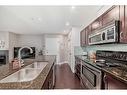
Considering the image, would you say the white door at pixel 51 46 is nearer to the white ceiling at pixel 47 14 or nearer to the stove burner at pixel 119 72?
the white ceiling at pixel 47 14

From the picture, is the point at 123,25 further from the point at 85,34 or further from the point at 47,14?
the point at 85,34

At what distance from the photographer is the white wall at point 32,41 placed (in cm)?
1039

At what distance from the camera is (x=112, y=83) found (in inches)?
69.2

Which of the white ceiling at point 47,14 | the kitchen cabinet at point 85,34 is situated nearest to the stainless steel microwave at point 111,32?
the white ceiling at point 47,14

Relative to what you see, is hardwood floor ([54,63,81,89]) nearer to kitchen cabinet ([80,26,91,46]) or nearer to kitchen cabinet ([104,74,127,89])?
kitchen cabinet ([80,26,91,46])

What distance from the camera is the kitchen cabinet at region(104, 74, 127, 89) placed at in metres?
1.51

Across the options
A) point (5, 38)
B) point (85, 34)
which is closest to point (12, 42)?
point (5, 38)

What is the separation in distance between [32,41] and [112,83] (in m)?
9.27

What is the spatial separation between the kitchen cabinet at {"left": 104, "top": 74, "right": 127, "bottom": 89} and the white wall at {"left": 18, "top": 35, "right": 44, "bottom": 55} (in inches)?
343

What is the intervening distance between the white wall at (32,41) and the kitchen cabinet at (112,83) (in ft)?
28.6

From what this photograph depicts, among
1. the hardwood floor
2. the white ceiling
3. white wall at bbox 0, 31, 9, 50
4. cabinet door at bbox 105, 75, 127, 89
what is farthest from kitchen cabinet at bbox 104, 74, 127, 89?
white wall at bbox 0, 31, 9, 50

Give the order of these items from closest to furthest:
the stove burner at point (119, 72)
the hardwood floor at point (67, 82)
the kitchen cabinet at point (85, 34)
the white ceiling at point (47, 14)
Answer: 1. the stove burner at point (119, 72)
2. the white ceiling at point (47, 14)
3. the hardwood floor at point (67, 82)
4. the kitchen cabinet at point (85, 34)
